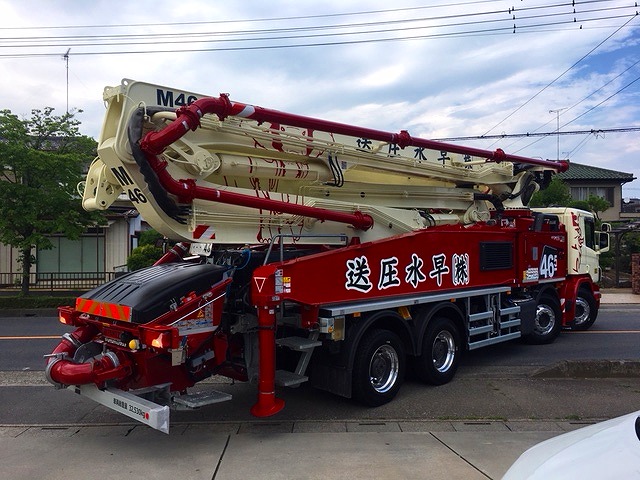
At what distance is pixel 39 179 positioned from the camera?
1591cm

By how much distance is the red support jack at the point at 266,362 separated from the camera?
529 cm

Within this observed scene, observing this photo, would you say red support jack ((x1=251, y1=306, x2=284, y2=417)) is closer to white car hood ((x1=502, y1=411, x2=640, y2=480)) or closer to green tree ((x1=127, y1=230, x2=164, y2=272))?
white car hood ((x1=502, y1=411, x2=640, y2=480))

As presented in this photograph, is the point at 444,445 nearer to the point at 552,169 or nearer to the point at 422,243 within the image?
the point at 422,243

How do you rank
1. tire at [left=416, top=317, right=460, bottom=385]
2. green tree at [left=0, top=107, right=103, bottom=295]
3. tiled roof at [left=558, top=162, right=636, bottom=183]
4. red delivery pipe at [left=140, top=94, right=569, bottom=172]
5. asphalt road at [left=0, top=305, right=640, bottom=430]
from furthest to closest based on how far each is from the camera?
tiled roof at [left=558, top=162, right=636, bottom=183]
green tree at [left=0, top=107, right=103, bottom=295]
tire at [left=416, top=317, right=460, bottom=385]
asphalt road at [left=0, top=305, right=640, bottom=430]
red delivery pipe at [left=140, top=94, right=569, bottom=172]

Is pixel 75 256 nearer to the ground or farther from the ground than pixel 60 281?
farther from the ground

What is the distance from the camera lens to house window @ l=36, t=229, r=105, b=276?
2139cm

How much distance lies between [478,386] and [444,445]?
243cm

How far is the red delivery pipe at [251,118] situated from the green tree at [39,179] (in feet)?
40.4

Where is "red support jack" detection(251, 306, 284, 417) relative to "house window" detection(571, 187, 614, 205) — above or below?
below

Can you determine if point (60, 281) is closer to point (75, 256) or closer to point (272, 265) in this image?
point (75, 256)

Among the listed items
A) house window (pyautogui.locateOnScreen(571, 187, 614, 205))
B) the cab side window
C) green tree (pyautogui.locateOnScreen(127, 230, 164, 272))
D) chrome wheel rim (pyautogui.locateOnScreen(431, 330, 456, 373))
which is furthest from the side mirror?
house window (pyautogui.locateOnScreen(571, 187, 614, 205))

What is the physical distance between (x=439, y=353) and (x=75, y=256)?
18301mm

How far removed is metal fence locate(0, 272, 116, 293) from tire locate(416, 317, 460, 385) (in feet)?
50.2

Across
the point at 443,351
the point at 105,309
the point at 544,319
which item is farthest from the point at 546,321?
the point at 105,309
